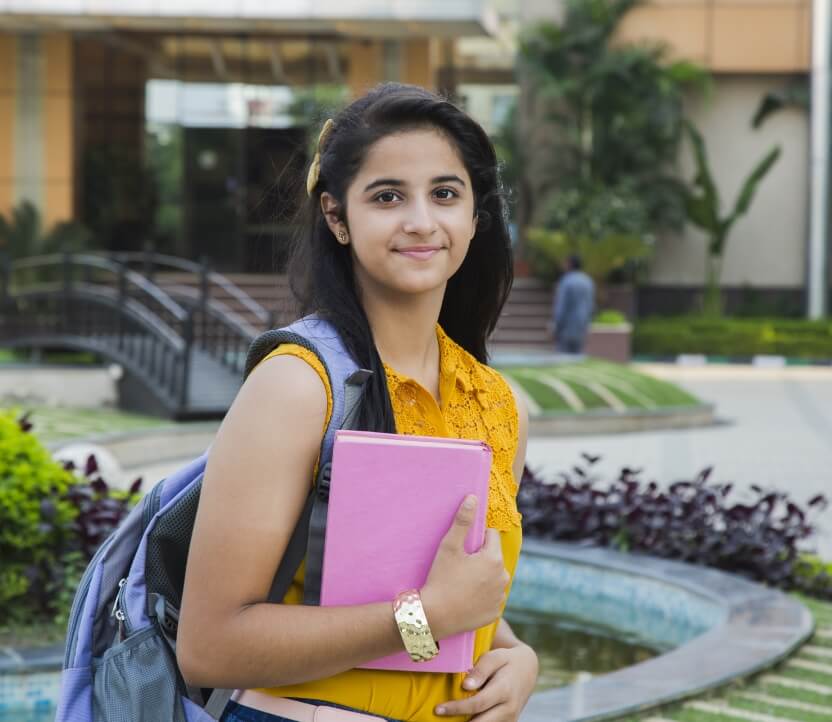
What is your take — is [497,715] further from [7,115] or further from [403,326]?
[7,115]

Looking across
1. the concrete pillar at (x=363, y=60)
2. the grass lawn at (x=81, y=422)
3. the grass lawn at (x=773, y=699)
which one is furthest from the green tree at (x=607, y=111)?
the grass lawn at (x=773, y=699)

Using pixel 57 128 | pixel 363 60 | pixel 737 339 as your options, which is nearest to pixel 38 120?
pixel 57 128

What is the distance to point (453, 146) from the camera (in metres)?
1.96

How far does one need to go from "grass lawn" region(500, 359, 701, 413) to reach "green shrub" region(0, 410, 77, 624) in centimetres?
965

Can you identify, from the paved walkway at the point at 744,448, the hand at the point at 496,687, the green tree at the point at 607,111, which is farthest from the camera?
the green tree at the point at 607,111

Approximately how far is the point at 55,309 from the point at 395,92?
14170 mm

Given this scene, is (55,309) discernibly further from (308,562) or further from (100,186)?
(308,562)

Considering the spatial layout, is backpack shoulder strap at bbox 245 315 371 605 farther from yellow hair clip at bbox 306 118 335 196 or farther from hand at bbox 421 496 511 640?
yellow hair clip at bbox 306 118 335 196

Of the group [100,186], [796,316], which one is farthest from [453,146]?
[796,316]

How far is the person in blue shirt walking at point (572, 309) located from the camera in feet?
62.1

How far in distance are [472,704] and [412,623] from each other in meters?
0.24

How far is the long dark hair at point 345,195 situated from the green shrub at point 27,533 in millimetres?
3397

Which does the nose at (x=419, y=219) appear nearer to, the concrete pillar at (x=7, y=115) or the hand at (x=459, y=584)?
the hand at (x=459, y=584)

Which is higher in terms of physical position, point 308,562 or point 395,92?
point 395,92
